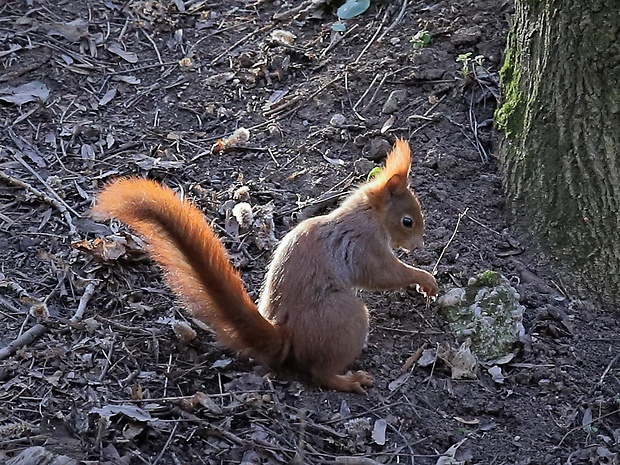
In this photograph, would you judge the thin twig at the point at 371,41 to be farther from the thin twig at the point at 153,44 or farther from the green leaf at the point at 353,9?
the thin twig at the point at 153,44

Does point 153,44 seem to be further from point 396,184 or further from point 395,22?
point 396,184

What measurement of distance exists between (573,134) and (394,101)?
3.19 feet

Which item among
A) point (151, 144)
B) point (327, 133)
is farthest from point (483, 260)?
point (151, 144)

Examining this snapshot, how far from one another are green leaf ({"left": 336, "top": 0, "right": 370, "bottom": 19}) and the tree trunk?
112 cm

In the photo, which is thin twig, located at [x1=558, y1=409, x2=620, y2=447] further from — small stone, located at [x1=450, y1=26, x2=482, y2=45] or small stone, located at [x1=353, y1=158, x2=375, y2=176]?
small stone, located at [x1=450, y1=26, x2=482, y2=45]

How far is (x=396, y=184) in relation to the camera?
2.88m

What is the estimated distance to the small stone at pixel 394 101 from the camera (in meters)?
3.66

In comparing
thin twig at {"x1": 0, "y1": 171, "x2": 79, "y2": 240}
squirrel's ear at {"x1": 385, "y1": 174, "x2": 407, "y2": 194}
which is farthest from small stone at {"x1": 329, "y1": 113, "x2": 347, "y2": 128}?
thin twig at {"x1": 0, "y1": 171, "x2": 79, "y2": 240}

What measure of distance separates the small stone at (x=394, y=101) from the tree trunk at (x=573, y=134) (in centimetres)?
66

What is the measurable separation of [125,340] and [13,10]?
238 cm

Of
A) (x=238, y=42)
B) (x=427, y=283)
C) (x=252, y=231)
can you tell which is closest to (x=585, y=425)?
(x=427, y=283)

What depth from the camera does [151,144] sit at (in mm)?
3670

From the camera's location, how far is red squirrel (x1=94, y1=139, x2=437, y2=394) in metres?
2.36

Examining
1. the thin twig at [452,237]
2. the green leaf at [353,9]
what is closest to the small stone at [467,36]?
the green leaf at [353,9]
